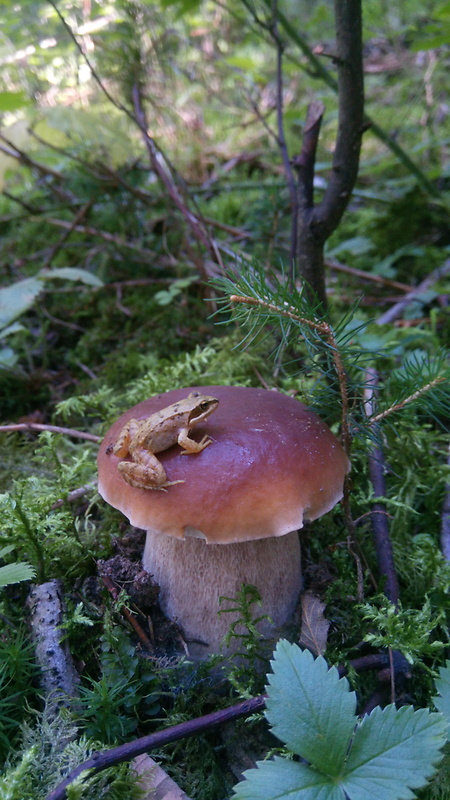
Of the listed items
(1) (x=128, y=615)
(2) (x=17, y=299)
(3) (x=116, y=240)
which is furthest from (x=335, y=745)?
(3) (x=116, y=240)

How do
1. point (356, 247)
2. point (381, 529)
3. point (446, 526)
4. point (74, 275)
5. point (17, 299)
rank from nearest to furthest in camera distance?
point (381, 529), point (446, 526), point (17, 299), point (74, 275), point (356, 247)

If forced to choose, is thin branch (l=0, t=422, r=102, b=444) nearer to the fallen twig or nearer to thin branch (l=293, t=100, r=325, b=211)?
the fallen twig

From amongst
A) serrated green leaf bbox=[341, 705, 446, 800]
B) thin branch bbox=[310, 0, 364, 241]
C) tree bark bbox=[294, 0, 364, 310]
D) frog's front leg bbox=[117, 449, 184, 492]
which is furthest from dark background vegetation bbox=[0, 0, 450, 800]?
frog's front leg bbox=[117, 449, 184, 492]

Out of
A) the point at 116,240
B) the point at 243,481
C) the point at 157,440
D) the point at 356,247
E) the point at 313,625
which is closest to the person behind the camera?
the point at 243,481

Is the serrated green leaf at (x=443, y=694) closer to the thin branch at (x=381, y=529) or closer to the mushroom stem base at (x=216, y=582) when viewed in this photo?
the thin branch at (x=381, y=529)

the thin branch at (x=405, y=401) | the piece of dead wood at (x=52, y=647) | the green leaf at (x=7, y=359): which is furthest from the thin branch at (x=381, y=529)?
the green leaf at (x=7, y=359)

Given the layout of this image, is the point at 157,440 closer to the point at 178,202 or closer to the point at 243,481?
the point at 243,481

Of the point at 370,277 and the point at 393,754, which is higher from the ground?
the point at 370,277
